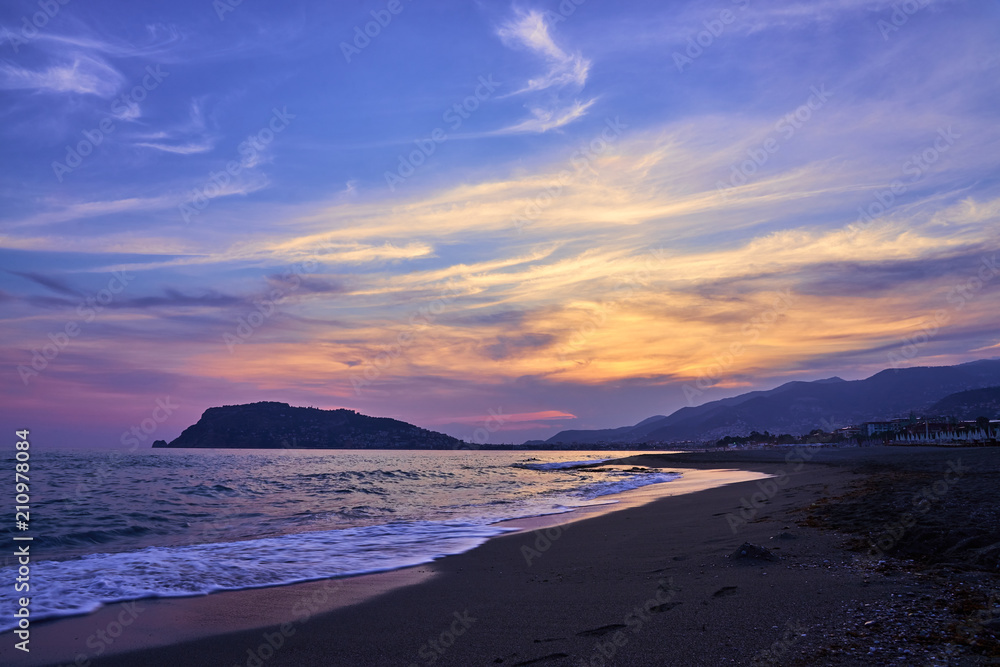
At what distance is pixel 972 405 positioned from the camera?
501 feet

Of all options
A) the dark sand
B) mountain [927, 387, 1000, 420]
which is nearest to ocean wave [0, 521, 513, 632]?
the dark sand

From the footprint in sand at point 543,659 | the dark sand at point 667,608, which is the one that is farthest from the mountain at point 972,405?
the footprint in sand at point 543,659

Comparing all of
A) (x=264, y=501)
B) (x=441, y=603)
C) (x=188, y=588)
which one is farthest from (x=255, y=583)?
(x=264, y=501)

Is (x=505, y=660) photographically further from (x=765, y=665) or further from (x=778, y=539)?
(x=778, y=539)

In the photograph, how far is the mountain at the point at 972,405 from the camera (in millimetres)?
139325

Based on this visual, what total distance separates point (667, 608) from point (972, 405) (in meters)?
195

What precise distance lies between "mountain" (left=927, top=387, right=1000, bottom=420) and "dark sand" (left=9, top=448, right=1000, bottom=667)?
162719 millimetres

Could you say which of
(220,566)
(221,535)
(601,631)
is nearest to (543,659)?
(601,631)

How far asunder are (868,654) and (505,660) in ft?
10.2

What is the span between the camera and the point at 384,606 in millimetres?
8133

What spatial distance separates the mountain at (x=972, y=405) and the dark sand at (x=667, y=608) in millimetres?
162719

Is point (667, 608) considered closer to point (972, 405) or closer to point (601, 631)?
point (601, 631)

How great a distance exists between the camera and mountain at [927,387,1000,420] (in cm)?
13932

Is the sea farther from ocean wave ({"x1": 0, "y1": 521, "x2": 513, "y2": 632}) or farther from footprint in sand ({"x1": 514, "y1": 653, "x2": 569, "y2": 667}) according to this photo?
footprint in sand ({"x1": 514, "y1": 653, "x2": 569, "y2": 667})
